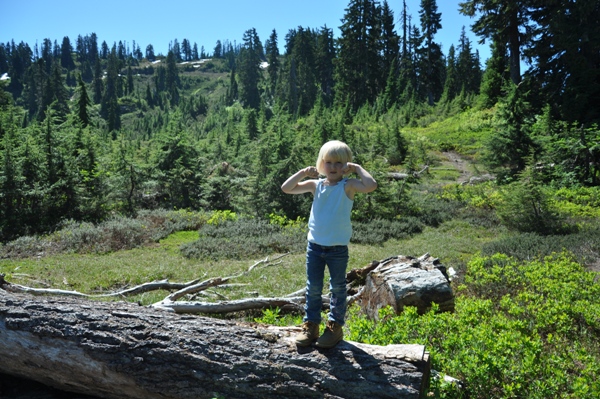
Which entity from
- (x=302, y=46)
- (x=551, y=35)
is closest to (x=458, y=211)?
(x=551, y=35)

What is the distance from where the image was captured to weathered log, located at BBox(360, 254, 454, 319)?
611 cm

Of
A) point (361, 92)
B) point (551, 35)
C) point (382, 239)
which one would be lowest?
point (382, 239)

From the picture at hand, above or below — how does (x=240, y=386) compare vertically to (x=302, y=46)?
below

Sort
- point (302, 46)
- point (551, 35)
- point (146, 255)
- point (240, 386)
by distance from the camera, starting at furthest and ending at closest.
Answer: point (302, 46) → point (551, 35) → point (146, 255) → point (240, 386)

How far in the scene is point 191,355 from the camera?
3.47 m

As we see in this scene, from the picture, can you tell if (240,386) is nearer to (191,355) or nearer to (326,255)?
(191,355)

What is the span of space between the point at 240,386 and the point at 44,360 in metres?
1.99

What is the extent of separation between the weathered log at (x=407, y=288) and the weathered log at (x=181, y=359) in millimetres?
2631

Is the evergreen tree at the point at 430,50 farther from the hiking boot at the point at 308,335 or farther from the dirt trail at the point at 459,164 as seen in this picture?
the hiking boot at the point at 308,335

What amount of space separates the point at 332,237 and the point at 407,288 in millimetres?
3106

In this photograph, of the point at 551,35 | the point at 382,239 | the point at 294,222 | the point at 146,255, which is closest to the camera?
the point at 146,255

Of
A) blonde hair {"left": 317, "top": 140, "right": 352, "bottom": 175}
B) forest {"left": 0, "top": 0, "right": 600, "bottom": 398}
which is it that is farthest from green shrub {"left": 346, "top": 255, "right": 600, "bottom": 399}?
blonde hair {"left": 317, "top": 140, "right": 352, "bottom": 175}

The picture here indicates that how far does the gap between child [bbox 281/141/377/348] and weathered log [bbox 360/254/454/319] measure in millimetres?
2696

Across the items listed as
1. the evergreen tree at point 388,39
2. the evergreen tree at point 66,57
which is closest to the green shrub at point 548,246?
the evergreen tree at point 388,39
